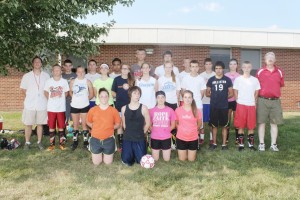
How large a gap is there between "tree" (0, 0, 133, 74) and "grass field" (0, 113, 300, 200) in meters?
2.34

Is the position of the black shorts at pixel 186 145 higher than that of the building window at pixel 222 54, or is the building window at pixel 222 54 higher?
the building window at pixel 222 54

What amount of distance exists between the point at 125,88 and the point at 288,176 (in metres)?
3.84

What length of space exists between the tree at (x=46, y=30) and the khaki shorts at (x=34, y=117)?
1.15m

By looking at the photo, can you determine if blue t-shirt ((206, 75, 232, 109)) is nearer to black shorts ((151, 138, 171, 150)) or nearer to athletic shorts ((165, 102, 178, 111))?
athletic shorts ((165, 102, 178, 111))

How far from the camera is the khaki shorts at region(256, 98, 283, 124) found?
25.9ft

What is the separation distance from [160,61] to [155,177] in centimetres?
1202

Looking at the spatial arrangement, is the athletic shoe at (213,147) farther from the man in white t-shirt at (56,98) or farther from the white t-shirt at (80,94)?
the man in white t-shirt at (56,98)

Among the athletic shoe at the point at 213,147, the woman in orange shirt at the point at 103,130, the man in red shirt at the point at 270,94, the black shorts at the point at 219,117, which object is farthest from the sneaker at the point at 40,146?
the man in red shirt at the point at 270,94

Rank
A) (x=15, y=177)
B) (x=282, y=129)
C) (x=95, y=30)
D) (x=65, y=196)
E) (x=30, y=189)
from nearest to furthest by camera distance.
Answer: (x=65, y=196), (x=30, y=189), (x=15, y=177), (x=95, y=30), (x=282, y=129)

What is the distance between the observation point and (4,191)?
214 inches

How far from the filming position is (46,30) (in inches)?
307

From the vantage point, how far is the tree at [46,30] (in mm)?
6840

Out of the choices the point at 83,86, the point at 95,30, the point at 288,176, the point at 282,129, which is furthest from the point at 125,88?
the point at 282,129

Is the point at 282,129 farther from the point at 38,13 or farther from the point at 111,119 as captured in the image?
the point at 38,13
